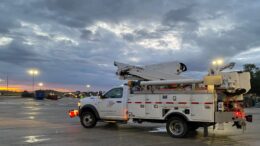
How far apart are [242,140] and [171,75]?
412 cm

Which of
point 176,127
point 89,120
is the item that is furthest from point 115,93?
point 176,127

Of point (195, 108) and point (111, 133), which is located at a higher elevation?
point (195, 108)

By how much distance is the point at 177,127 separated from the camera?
44.7ft

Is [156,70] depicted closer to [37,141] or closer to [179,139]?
[179,139]

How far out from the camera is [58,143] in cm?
1184

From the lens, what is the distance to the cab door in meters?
15.9

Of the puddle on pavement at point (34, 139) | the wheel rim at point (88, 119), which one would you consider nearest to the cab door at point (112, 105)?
the wheel rim at point (88, 119)

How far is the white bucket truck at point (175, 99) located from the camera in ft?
42.5

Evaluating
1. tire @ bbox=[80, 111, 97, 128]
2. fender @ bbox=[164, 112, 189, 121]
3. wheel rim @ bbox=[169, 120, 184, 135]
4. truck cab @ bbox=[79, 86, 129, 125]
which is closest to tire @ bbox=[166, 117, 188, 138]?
wheel rim @ bbox=[169, 120, 184, 135]

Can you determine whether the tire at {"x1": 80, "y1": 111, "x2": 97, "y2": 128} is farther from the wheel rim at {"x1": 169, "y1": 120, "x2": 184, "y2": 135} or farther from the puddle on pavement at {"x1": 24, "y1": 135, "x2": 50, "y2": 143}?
the wheel rim at {"x1": 169, "y1": 120, "x2": 184, "y2": 135}

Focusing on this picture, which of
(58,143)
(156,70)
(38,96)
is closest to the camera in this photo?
(58,143)

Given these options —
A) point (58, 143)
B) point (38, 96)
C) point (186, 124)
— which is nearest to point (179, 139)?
point (186, 124)

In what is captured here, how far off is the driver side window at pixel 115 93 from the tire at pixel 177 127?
3.00 meters

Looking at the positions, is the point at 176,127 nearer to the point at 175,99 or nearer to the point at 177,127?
the point at 177,127
